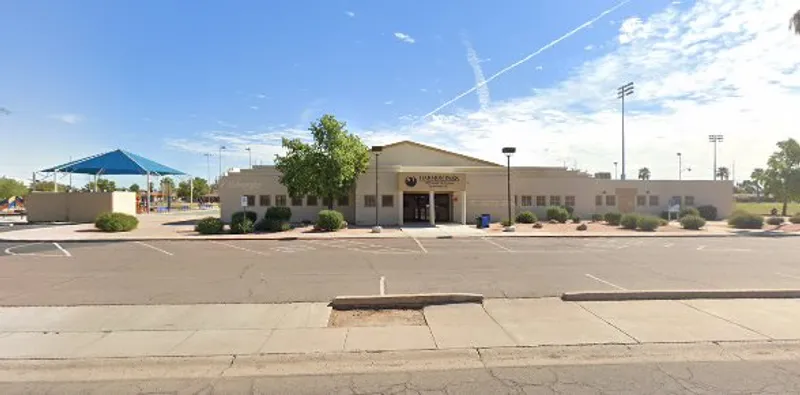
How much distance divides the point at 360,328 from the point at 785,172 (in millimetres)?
49330

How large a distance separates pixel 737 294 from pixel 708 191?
37385 mm

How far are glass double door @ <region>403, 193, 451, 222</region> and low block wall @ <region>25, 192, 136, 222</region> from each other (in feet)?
78.9

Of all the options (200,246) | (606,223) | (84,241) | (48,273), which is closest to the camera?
(48,273)

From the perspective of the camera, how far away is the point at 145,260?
1382 cm

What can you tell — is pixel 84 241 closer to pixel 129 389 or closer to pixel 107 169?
→ pixel 129 389

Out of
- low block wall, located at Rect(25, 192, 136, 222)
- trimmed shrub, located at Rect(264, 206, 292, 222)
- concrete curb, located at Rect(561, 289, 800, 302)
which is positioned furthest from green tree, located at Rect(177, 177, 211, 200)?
concrete curb, located at Rect(561, 289, 800, 302)

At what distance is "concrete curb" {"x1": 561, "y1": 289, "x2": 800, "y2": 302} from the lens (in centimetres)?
792

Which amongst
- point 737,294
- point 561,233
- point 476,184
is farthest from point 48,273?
point 476,184

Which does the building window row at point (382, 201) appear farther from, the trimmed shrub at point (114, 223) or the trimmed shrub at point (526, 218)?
the trimmed shrub at point (114, 223)

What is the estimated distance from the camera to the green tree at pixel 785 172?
124 ft

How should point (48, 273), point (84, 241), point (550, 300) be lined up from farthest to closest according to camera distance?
point (84, 241) < point (48, 273) < point (550, 300)

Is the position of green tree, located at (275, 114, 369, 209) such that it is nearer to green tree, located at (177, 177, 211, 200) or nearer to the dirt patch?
the dirt patch

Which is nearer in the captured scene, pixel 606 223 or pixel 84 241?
pixel 84 241

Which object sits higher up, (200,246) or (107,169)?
(107,169)
